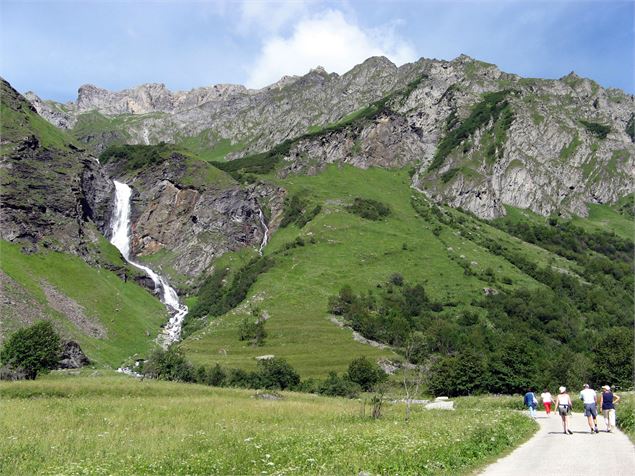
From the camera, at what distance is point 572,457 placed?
821 inches

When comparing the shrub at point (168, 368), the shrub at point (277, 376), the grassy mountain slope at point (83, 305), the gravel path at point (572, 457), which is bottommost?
the shrub at point (277, 376)

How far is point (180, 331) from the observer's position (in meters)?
161

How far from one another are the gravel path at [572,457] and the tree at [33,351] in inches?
3168

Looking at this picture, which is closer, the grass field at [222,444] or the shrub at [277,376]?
the grass field at [222,444]

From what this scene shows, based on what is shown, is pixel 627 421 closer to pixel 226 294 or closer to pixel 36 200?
pixel 226 294

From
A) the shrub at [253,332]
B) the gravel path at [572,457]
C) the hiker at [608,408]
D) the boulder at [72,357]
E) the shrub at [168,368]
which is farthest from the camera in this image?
the shrub at [253,332]

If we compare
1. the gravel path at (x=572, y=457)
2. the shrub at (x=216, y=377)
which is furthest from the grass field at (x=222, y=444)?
the shrub at (x=216, y=377)

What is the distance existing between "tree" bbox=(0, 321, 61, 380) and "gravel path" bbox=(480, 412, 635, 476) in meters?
80.5

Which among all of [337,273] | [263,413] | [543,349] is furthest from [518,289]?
[263,413]

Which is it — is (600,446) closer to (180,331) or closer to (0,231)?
(180,331)

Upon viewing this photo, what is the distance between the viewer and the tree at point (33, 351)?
82.4 m

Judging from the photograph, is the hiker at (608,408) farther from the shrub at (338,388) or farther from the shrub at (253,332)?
the shrub at (253,332)

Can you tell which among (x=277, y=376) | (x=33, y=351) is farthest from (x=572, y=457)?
(x=277, y=376)

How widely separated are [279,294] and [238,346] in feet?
112
